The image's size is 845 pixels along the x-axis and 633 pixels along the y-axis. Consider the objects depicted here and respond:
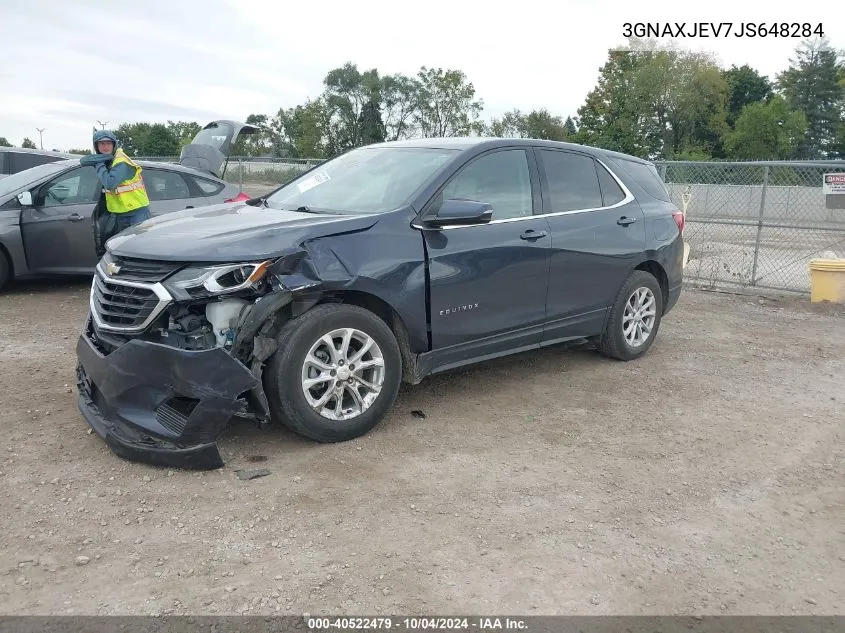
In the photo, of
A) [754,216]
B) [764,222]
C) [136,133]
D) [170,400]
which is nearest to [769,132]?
[754,216]

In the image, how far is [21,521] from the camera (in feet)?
10.8

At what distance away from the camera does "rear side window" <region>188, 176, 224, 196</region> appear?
29.5 feet

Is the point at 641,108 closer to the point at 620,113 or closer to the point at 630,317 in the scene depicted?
the point at 620,113

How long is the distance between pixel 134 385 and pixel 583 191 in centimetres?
356

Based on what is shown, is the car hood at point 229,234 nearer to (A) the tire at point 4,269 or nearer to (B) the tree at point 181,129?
(A) the tire at point 4,269

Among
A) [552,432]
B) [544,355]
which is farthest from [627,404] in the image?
[544,355]

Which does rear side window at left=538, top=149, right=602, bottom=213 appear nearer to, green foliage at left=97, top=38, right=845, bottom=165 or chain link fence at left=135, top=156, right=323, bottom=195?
chain link fence at left=135, top=156, right=323, bottom=195

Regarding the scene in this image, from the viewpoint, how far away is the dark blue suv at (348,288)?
148 inches

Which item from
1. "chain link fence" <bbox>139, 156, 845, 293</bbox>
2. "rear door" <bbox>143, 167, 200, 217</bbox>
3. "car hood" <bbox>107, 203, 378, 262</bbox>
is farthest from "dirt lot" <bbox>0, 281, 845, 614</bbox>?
"chain link fence" <bbox>139, 156, 845, 293</bbox>

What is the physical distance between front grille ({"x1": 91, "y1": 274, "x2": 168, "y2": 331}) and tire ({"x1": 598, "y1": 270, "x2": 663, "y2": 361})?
3583 millimetres

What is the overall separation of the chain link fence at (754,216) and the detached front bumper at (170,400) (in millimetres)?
5235

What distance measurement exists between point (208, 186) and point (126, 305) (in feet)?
17.9

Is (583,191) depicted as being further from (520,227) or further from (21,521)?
(21,521)

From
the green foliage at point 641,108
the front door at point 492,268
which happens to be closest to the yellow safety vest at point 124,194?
the front door at point 492,268
